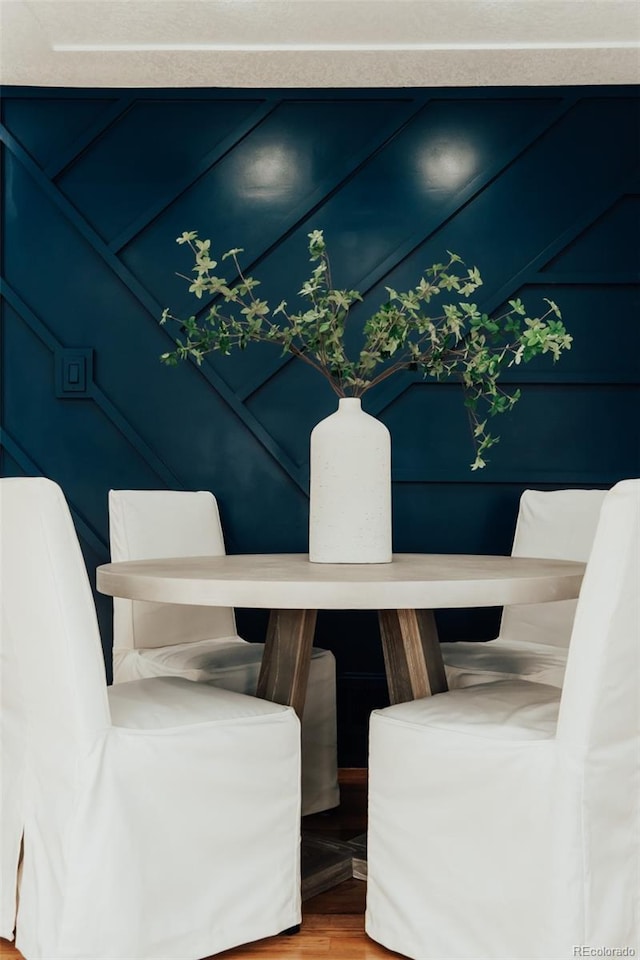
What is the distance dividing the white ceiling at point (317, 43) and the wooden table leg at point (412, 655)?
1979mm

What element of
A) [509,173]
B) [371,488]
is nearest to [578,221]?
[509,173]

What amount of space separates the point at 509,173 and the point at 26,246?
1782 mm

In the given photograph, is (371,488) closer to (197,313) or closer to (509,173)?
(197,313)

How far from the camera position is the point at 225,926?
162 cm

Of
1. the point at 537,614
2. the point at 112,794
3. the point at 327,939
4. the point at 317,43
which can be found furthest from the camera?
the point at 317,43

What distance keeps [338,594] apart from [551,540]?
4.64 feet

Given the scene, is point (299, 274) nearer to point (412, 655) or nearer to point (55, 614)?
point (412, 655)

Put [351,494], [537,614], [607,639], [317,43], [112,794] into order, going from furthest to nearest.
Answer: [317,43] → [537,614] → [351,494] → [112,794] → [607,639]

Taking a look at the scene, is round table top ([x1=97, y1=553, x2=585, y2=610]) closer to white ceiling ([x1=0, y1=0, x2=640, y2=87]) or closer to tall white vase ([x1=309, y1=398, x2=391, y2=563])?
tall white vase ([x1=309, y1=398, x2=391, y2=563])

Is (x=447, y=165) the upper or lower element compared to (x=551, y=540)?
upper

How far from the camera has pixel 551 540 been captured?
278cm

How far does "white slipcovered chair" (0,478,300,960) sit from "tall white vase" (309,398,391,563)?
0.44 m

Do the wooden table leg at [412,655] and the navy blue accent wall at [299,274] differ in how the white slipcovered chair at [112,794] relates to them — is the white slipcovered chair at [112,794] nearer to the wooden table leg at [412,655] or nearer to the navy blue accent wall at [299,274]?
the wooden table leg at [412,655]

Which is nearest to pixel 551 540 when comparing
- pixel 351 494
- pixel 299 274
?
pixel 351 494
